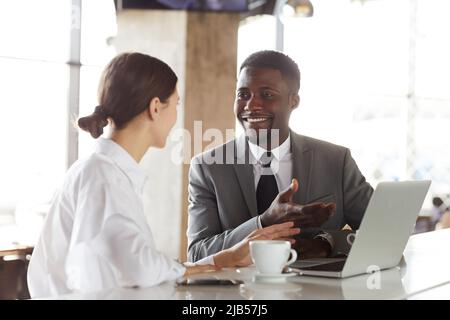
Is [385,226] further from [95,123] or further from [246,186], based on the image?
[246,186]

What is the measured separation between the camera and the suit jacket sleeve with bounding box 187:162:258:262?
189 cm

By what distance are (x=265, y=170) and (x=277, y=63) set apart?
1.23 feet

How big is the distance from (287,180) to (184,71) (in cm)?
319

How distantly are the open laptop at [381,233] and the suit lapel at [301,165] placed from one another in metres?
0.59

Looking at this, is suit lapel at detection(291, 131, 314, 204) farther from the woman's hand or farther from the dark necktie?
the woman's hand

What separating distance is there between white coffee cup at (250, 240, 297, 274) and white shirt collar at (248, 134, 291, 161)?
2.79ft

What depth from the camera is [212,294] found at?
44.8 inches

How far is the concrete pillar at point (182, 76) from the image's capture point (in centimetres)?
523

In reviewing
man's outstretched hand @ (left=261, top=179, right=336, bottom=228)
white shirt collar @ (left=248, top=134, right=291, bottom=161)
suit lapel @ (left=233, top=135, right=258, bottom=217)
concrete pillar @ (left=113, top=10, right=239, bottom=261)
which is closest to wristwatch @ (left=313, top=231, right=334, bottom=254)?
man's outstretched hand @ (left=261, top=179, right=336, bottom=228)

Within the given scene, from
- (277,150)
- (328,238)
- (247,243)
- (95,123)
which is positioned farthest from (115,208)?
(277,150)

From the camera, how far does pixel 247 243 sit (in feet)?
4.83

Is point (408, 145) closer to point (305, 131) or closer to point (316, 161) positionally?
point (305, 131)

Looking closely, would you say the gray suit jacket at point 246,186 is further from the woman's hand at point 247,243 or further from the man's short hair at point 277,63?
the woman's hand at point 247,243

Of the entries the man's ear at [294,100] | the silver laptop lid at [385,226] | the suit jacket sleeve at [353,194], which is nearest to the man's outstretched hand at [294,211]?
the silver laptop lid at [385,226]
